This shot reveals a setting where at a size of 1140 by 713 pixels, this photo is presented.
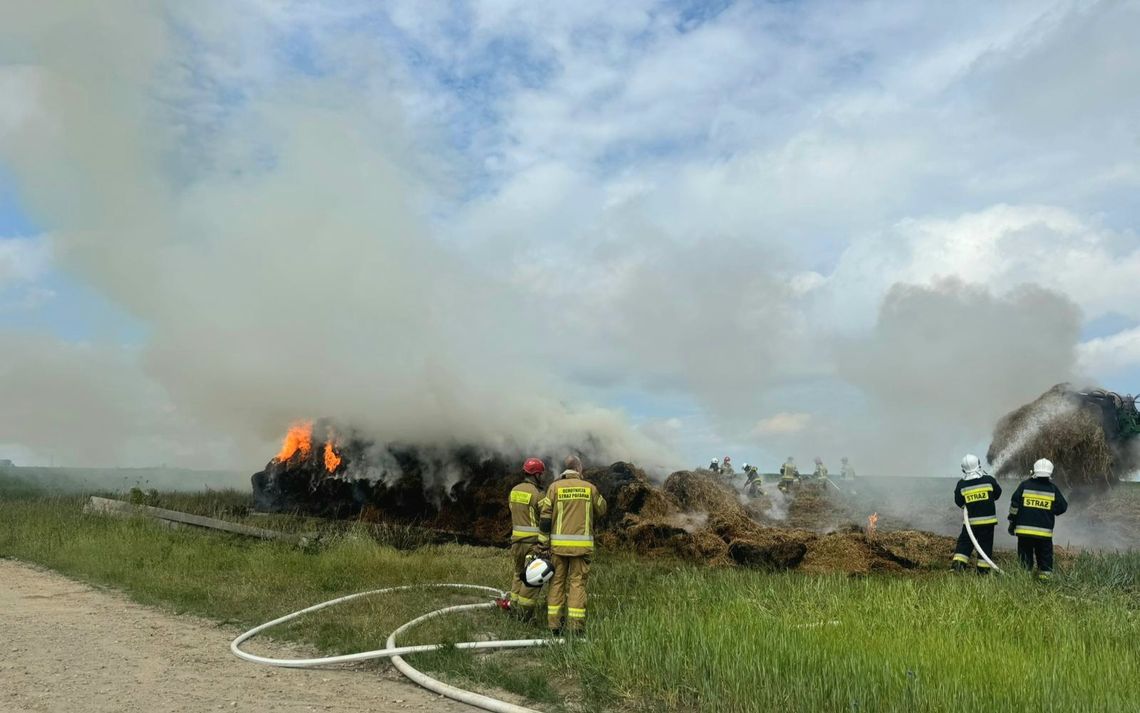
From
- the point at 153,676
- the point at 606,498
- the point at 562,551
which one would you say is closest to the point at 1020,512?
the point at 562,551

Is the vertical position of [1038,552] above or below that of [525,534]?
below

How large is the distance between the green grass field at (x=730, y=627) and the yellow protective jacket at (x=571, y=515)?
0.91m

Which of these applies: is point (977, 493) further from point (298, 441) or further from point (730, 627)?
point (298, 441)

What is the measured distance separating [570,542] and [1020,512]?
7.86m

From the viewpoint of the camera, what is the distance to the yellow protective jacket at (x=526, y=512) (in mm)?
9516

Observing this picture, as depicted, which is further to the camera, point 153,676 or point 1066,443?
point 1066,443

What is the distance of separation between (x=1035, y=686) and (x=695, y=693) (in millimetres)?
2538

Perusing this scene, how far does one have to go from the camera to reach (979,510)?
12.3 m

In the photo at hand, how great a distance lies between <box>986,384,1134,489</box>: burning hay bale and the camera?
1938 cm

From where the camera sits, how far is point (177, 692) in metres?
6.79

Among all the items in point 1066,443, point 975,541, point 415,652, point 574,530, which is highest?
point 1066,443

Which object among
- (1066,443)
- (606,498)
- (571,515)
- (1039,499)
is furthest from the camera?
(1066,443)

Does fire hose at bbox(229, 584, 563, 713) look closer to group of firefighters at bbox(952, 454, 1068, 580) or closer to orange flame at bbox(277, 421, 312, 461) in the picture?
group of firefighters at bbox(952, 454, 1068, 580)

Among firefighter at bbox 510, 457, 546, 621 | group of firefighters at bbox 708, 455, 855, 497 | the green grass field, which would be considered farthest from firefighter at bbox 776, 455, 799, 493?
firefighter at bbox 510, 457, 546, 621
